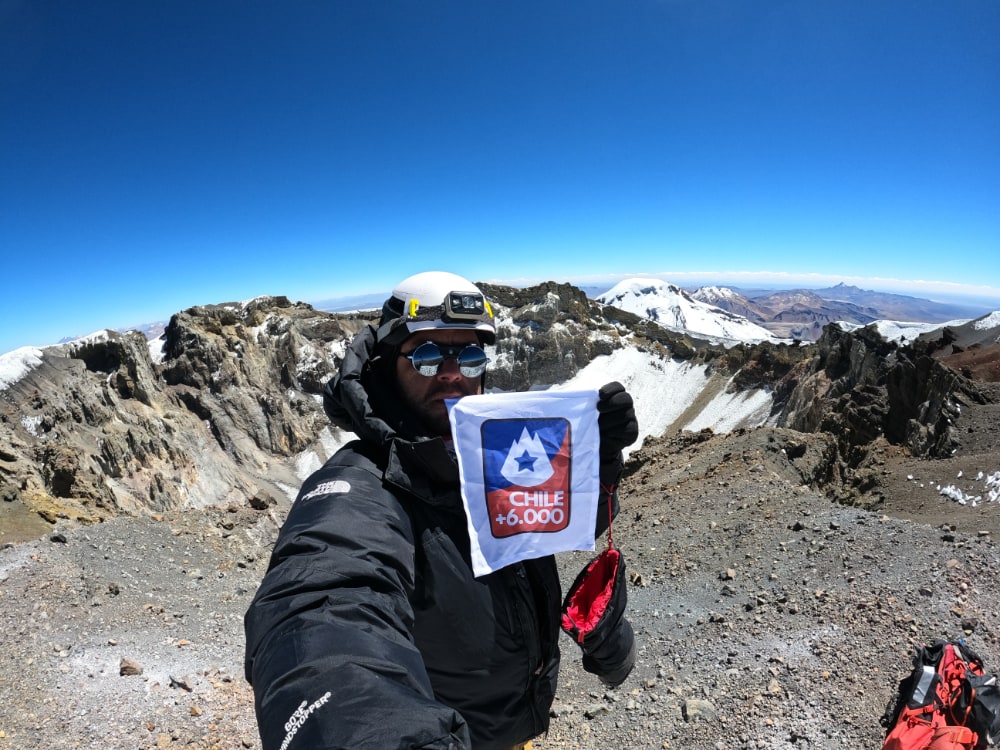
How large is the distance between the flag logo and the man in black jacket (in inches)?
8.0

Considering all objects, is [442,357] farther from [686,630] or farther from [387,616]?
[686,630]

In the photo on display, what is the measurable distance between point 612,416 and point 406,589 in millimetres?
1379

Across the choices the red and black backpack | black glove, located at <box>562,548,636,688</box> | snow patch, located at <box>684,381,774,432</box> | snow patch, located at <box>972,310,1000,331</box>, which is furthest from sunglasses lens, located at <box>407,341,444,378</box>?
snow patch, located at <box>684,381,774,432</box>

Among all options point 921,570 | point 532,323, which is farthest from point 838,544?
point 532,323

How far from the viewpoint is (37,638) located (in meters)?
7.95

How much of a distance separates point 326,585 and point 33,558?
41.6 ft

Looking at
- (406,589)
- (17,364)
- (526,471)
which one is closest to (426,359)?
(526,471)

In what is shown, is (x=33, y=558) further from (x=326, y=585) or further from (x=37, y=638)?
(x=326, y=585)

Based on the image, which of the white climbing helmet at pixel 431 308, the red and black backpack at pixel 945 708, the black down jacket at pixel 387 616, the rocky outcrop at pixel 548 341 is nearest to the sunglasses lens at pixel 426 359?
the white climbing helmet at pixel 431 308

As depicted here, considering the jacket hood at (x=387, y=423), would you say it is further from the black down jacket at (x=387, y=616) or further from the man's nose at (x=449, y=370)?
the man's nose at (x=449, y=370)

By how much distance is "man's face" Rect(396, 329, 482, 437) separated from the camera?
114 inches

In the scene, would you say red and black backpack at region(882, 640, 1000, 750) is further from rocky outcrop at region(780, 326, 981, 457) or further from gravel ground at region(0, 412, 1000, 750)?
rocky outcrop at region(780, 326, 981, 457)

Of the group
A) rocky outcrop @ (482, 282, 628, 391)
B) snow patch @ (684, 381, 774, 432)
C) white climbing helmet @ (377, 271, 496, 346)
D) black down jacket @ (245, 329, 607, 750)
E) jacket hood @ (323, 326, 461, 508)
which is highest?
white climbing helmet @ (377, 271, 496, 346)

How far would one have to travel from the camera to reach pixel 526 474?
8.70ft
